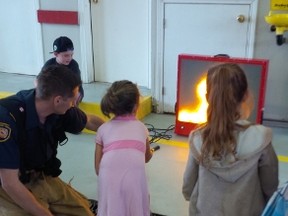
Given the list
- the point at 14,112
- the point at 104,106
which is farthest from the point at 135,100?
the point at 14,112

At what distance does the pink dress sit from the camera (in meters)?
1.92

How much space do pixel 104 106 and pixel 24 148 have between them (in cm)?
47

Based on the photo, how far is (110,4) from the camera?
4828mm

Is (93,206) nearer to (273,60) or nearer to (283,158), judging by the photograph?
(283,158)

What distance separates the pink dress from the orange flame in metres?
1.80

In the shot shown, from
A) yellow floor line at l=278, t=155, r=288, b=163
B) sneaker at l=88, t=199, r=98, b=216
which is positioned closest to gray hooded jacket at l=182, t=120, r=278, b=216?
sneaker at l=88, t=199, r=98, b=216

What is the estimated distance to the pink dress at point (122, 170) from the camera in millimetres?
1916

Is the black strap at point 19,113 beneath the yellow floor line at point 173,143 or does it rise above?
above

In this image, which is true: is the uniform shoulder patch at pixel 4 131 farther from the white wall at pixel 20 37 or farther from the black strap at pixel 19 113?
the white wall at pixel 20 37

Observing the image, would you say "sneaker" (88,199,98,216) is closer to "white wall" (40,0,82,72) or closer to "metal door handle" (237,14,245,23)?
"metal door handle" (237,14,245,23)

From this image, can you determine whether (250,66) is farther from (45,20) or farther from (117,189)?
(45,20)

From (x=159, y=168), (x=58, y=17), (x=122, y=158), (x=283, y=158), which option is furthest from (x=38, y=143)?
(x=58, y=17)

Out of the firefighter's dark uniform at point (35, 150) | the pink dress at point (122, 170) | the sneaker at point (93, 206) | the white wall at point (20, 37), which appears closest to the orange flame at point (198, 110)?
the sneaker at point (93, 206)

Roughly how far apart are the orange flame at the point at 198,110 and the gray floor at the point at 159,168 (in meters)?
0.22
